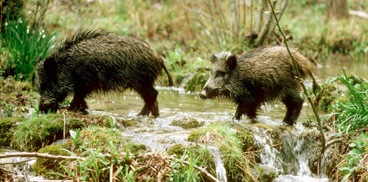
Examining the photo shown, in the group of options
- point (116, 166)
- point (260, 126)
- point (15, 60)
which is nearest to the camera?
point (116, 166)

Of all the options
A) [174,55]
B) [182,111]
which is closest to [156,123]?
[182,111]

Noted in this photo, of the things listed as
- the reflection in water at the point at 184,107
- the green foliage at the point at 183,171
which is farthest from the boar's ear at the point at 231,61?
the green foliage at the point at 183,171

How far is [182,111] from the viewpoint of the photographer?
6824 millimetres

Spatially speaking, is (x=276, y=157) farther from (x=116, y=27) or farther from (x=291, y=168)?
(x=116, y=27)

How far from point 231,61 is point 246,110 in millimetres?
829

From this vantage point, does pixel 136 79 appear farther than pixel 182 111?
No

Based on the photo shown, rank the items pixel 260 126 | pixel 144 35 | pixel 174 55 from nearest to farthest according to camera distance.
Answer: pixel 260 126, pixel 174 55, pixel 144 35

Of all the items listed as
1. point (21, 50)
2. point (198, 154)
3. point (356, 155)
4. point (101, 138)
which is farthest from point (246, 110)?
point (21, 50)

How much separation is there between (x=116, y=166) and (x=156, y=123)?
2.25 meters

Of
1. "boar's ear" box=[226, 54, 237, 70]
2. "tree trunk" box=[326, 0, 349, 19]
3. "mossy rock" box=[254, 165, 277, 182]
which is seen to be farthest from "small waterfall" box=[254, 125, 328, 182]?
"tree trunk" box=[326, 0, 349, 19]

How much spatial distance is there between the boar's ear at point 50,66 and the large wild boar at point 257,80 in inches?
91.1

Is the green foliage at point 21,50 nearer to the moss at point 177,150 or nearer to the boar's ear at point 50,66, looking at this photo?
the boar's ear at point 50,66

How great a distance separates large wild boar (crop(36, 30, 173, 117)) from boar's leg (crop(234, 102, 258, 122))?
57.6 inches

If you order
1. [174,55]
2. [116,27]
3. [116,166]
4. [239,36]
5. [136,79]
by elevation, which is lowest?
[116,166]
